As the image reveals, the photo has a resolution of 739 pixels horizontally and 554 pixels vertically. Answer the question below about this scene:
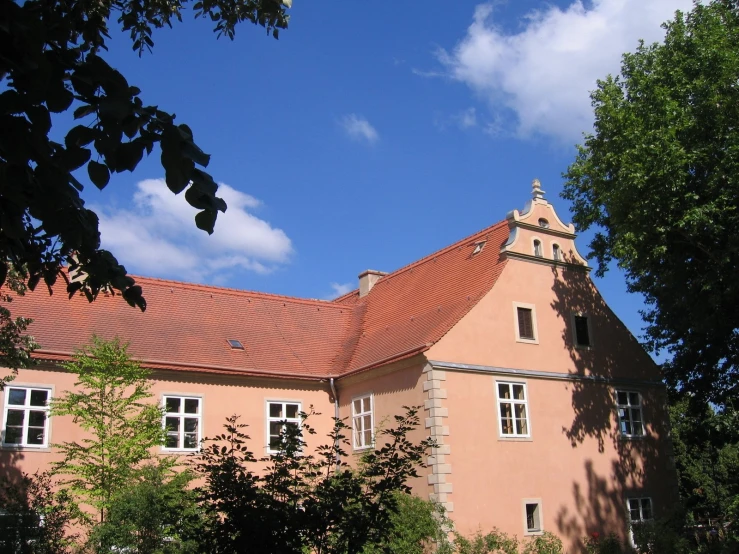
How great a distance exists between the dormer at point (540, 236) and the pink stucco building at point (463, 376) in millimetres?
48

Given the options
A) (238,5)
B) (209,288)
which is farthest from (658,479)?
(238,5)

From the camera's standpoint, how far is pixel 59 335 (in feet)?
62.7

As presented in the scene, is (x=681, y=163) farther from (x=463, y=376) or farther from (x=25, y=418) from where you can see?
(x=25, y=418)

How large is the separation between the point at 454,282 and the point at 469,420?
4841 millimetres

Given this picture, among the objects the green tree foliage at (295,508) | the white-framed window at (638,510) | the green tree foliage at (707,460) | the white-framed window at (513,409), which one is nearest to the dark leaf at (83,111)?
the green tree foliage at (295,508)

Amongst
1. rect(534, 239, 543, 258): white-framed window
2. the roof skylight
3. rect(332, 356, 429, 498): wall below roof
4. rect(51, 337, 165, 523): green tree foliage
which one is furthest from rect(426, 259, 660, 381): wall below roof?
rect(51, 337, 165, 523): green tree foliage

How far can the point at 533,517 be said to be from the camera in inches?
761

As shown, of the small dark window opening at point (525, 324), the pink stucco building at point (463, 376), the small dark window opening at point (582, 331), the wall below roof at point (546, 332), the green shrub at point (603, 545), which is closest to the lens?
the pink stucco building at point (463, 376)

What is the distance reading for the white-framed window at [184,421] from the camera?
19.3 meters

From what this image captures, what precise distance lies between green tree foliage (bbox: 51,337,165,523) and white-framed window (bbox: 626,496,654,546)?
1342 centimetres

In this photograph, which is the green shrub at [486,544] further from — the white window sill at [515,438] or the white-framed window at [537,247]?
the white-framed window at [537,247]

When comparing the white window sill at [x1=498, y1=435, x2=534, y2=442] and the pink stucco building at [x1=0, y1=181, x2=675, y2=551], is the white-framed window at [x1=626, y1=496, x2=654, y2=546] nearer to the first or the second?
the pink stucco building at [x1=0, y1=181, x2=675, y2=551]

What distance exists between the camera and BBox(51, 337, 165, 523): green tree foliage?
1520 centimetres

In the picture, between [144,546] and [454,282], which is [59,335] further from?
[454,282]
